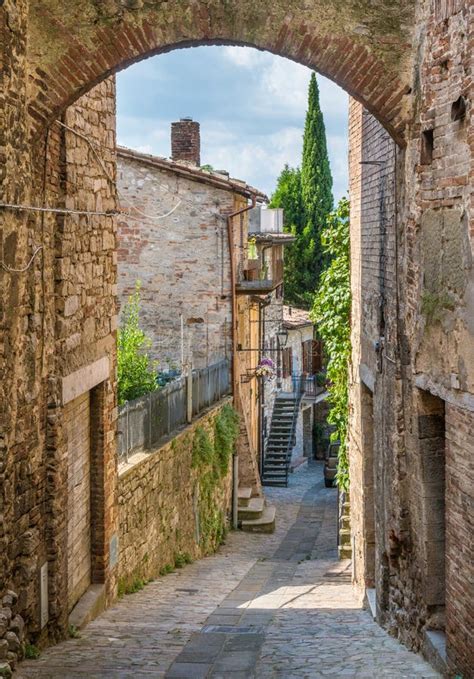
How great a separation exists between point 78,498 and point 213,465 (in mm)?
7715

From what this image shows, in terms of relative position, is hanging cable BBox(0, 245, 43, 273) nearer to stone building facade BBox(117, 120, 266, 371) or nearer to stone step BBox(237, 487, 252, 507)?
stone building facade BBox(117, 120, 266, 371)

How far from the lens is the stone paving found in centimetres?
721

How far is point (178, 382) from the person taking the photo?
50.0 feet

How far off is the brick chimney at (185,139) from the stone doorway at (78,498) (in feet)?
48.7

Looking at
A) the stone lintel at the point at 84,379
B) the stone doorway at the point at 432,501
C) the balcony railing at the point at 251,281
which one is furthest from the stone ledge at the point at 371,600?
the balcony railing at the point at 251,281

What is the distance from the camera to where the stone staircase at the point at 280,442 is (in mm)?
27531

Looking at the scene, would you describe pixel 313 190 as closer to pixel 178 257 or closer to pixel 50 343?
pixel 178 257

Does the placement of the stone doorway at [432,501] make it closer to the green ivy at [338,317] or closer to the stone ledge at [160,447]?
the stone ledge at [160,447]

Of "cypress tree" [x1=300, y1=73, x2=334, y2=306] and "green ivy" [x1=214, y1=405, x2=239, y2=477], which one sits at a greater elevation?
"cypress tree" [x1=300, y1=73, x2=334, y2=306]

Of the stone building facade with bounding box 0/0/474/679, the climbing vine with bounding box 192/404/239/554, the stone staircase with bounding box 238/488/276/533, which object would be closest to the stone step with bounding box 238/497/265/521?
the stone staircase with bounding box 238/488/276/533

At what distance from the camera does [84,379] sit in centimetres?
912

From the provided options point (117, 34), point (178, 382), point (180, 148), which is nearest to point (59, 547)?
point (117, 34)

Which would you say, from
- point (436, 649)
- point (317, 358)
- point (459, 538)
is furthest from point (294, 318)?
point (459, 538)

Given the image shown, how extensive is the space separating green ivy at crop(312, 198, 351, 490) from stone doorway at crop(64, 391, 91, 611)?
4947 mm
